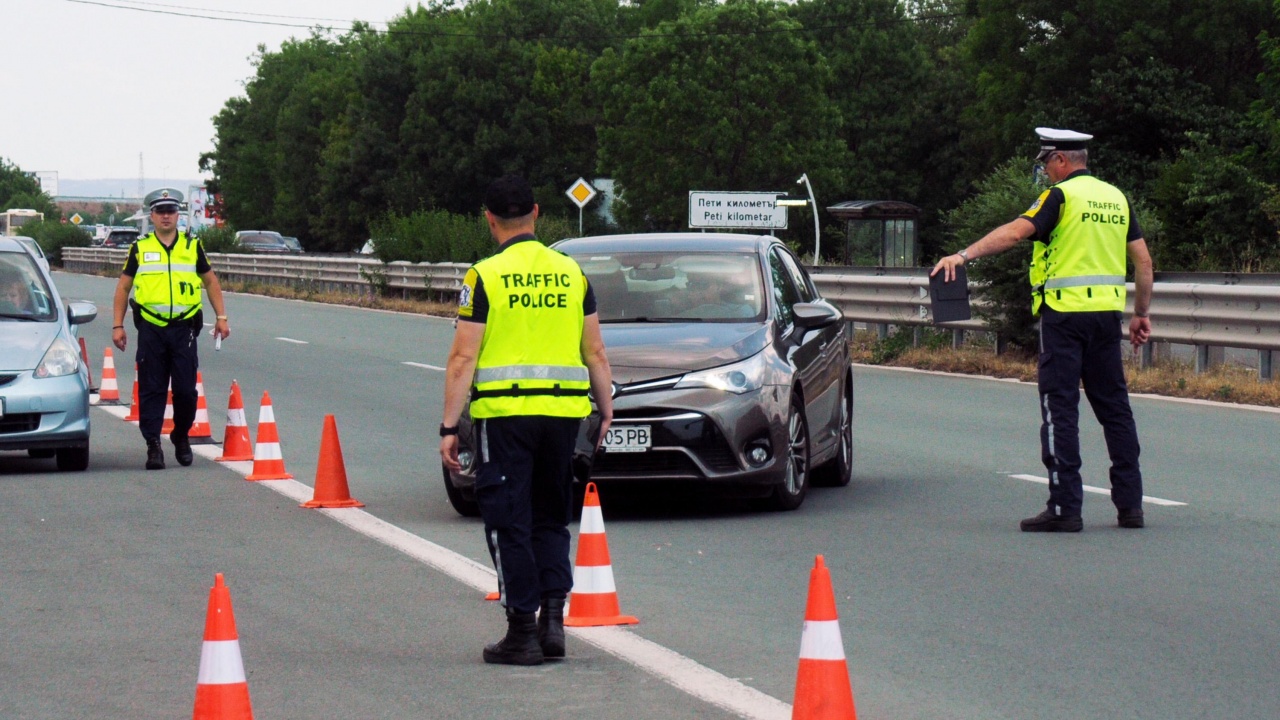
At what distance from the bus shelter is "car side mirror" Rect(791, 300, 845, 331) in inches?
1228

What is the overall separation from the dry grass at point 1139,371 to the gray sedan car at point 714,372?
19.9 feet

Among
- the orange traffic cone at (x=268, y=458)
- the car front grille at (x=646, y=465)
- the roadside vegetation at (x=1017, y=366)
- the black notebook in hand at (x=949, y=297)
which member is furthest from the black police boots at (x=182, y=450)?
the roadside vegetation at (x=1017, y=366)

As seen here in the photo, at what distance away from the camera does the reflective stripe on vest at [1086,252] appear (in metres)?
9.14

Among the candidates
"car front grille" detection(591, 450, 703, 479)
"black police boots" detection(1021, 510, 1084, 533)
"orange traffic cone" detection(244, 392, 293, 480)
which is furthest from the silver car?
"black police boots" detection(1021, 510, 1084, 533)

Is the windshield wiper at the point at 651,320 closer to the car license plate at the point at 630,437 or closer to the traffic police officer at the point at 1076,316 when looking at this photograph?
the car license plate at the point at 630,437

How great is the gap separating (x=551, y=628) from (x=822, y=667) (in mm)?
1524

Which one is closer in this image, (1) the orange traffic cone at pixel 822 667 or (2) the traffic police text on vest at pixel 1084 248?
(1) the orange traffic cone at pixel 822 667

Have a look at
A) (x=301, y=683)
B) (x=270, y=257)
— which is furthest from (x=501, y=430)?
(x=270, y=257)

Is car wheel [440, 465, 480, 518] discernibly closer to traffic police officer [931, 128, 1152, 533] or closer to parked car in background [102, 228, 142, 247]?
traffic police officer [931, 128, 1152, 533]

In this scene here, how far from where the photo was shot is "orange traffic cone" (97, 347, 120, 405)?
1766 centimetres

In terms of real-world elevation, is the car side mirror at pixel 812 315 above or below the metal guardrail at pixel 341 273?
above

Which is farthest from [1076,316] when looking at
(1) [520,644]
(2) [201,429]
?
(2) [201,429]

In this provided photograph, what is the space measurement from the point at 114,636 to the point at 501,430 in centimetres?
167

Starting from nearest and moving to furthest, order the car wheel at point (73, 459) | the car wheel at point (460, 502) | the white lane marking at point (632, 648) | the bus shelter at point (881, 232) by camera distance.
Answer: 1. the white lane marking at point (632, 648)
2. the car wheel at point (460, 502)
3. the car wheel at point (73, 459)
4. the bus shelter at point (881, 232)
